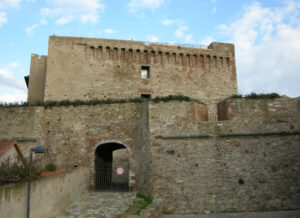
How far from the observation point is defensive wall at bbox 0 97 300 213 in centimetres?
941

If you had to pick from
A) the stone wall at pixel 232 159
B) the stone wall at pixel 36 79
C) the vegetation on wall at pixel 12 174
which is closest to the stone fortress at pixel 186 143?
the stone wall at pixel 232 159

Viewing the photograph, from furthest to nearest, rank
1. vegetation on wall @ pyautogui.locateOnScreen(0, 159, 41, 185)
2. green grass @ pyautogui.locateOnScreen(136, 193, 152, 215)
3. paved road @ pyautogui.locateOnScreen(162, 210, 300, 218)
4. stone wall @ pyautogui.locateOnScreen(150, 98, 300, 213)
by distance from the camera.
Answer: stone wall @ pyautogui.locateOnScreen(150, 98, 300, 213), paved road @ pyautogui.locateOnScreen(162, 210, 300, 218), green grass @ pyautogui.locateOnScreen(136, 193, 152, 215), vegetation on wall @ pyautogui.locateOnScreen(0, 159, 41, 185)

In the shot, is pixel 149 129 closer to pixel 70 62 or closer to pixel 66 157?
pixel 66 157

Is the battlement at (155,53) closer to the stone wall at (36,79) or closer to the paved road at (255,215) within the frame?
the stone wall at (36,79)

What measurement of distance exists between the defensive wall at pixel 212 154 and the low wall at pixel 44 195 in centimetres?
227

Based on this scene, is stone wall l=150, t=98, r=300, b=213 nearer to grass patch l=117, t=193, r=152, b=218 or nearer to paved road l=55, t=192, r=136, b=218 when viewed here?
grass patch l=117, t=193, r=152, b=218

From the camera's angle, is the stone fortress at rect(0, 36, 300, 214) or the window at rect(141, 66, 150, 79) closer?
the stone fortress at rect(0, 36, 300, 214)

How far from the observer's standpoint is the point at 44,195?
22.8 ft

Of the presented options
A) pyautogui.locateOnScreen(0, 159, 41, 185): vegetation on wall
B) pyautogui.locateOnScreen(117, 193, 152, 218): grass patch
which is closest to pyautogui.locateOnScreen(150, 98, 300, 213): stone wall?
pyautogui.locateOnScreen(117, 193, 152, 218): grass patch

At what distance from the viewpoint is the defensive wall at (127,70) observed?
1675 centimetres

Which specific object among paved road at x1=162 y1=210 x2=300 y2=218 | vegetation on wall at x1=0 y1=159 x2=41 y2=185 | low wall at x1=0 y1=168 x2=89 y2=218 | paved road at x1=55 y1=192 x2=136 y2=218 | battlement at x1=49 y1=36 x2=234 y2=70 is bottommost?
paved road at x1=162 y1=210 x2=300 y2=218

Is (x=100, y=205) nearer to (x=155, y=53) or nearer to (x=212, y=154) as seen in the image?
(x=212, y=154)

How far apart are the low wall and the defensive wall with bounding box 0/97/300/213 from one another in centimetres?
227

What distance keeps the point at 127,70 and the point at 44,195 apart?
1189cm
